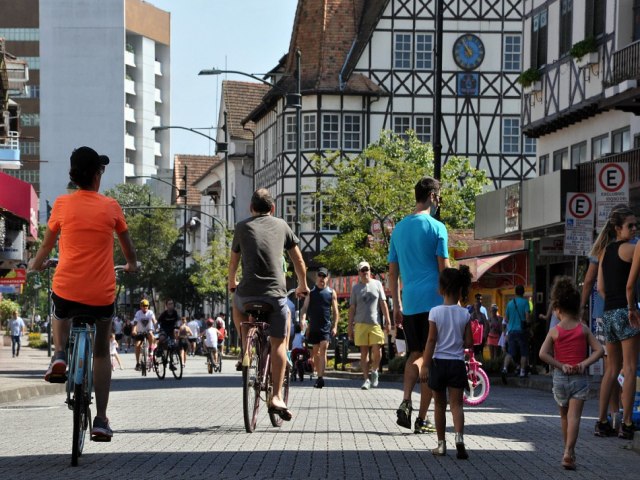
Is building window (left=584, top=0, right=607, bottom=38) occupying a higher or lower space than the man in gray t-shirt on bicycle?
higher

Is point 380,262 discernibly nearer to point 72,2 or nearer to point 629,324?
point 629,324

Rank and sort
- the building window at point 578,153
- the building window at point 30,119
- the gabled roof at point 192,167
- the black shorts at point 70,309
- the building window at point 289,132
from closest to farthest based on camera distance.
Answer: the black shorts at point 70,309 < the building window at point 578,153 < the building window at point 289,132 < the gabled roof at point 192,167 < the building window at point 30,119

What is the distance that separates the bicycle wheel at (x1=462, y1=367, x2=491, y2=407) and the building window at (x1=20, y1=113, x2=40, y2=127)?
438 feet

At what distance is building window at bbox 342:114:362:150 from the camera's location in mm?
67812

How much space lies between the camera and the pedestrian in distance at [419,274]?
41.8 ft

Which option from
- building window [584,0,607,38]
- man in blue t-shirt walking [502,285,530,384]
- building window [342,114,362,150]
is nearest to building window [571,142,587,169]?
building window [584,0,607,38]

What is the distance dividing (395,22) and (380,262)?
59.7 feet

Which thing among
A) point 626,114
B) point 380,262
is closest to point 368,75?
point 380,262

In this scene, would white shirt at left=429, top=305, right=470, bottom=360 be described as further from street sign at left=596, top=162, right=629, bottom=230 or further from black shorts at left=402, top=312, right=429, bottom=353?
street sign at left=596, top=162, right=629, bottom=230

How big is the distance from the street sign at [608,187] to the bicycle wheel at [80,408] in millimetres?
10320

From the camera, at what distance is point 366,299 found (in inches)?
893

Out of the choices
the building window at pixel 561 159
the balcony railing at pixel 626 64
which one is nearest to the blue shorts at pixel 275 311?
the balcony railing at pixel 626 64

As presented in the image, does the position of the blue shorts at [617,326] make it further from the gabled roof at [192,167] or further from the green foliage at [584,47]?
the gabled roof at [192,167]

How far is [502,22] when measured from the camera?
67.4 metres
